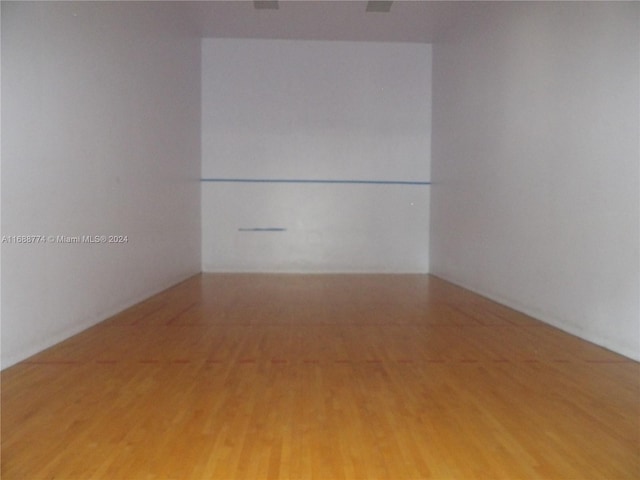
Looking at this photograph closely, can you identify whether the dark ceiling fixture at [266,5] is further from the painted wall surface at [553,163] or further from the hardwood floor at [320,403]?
the hardwood floor at [320,403]

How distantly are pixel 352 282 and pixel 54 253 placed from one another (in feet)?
12.9

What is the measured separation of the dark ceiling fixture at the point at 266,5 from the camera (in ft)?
19.4

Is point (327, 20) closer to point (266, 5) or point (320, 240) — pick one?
point (266, 5)

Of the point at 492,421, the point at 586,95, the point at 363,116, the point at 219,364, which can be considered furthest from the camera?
the point at 363,116

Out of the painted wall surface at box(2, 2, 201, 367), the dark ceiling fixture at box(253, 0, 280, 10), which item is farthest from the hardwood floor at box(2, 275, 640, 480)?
the dark ceiling fixture at box(253, 0, 280, 10)

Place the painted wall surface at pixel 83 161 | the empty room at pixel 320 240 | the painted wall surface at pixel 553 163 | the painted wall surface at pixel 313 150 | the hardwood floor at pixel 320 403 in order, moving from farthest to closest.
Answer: the painted wall surface at pixel 313 150
the painted wall surface at pixel 553 163
the painted wall surface at pixel 83 161
the empty room at pixel 320 240
the hardwood floor at pixel 320 403

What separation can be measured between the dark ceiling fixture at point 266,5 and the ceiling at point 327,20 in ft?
0.18

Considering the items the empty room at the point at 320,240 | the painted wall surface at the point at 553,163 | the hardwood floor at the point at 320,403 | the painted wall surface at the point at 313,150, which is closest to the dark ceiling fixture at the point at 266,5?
the empty room at the point at 320,240

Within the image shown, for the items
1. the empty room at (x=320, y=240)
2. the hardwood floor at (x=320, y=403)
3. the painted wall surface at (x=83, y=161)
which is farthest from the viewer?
the painted wall surface at (x=83, y=161)

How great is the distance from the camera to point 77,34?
11.4 ft

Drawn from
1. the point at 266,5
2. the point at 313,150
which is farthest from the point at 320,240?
the point at 266,5

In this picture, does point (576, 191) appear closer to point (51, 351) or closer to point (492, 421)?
point (492, 421)

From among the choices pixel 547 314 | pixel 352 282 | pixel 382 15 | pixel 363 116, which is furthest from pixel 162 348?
pixel 363 116

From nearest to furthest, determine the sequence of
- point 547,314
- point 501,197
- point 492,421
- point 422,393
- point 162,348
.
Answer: point 492,421, point 422,393, point 162,348, point 547,314, point 501,197
